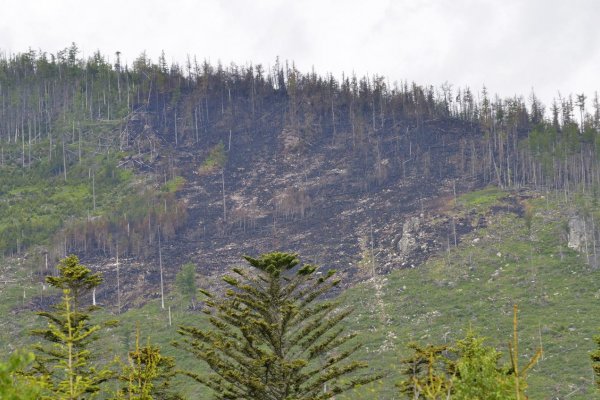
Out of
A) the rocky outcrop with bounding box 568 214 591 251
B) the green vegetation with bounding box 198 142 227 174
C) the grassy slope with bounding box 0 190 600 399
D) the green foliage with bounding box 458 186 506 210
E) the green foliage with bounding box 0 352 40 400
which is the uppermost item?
the green vegetation with bounding box 198 142 227 174

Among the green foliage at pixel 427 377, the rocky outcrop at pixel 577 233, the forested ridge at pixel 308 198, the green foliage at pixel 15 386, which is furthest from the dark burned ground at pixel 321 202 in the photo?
the green foliage at pixel 15 386

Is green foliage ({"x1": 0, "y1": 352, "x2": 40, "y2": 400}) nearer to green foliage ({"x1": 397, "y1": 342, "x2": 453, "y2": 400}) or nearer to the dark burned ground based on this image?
green foliage ({"x1": 397, "y1": 342, "x2": 453, "y2": 400})

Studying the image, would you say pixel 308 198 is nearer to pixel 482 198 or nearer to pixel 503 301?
pixel 482 198

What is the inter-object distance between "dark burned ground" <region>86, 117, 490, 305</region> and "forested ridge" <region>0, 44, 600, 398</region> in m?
0.41

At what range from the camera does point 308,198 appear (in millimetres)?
122625

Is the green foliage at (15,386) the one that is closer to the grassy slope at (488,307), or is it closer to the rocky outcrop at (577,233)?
the grassy slope at (488,307)

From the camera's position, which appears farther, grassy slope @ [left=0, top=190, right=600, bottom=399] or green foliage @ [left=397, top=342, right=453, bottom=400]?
grassy slope @ [left=0, top=190, right=600, bottom=399]

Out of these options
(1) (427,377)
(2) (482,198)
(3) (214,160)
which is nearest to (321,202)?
(3) (214,160)

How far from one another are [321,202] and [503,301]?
155ft

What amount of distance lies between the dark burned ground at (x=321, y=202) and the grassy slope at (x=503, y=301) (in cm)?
565

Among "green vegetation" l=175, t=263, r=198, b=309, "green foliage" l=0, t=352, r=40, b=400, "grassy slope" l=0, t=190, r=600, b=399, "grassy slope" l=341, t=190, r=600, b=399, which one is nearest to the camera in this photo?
"green foliage" l=0, t=352, r=40, b=400

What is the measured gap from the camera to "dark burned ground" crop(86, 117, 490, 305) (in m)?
102

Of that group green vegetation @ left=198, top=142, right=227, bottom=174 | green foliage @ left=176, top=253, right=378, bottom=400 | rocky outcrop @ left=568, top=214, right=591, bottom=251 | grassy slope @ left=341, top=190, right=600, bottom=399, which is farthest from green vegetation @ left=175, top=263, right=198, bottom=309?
green foliage @ left=176, top=253, right=378, bottom=400

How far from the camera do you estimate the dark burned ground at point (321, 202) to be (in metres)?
102
